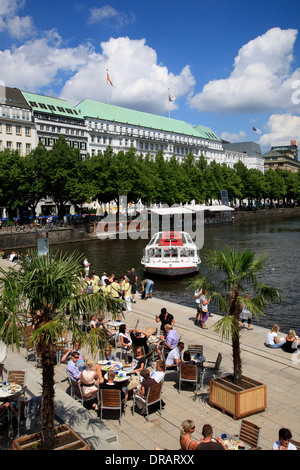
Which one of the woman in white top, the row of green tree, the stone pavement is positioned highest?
the row of green tree

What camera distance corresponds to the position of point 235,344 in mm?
10594

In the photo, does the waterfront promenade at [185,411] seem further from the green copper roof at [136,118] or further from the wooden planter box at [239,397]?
the green copper roof at [136,118]

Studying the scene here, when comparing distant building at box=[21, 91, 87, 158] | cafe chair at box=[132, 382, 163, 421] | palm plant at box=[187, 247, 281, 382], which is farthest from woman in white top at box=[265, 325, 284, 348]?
distant building at box=[21, 91, 87, 158]

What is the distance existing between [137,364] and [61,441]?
4.42 meters

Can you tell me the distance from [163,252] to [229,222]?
68.3m

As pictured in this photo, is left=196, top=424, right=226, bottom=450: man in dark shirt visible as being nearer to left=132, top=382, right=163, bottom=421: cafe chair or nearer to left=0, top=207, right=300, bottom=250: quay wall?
left=132, top=382, right=163, bottom=421: cafe chair

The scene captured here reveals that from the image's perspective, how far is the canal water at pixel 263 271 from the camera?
953 inches

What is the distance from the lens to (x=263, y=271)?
37625 mm

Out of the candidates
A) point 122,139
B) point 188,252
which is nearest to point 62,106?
point 122,139

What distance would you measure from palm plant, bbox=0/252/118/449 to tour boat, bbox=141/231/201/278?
2671 cm

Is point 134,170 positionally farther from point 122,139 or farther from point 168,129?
point 168,129

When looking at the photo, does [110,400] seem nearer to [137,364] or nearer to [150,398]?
[150,398]

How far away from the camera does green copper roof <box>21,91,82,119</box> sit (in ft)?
311

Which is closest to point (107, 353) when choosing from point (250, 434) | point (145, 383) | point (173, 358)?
point (145, 383)
